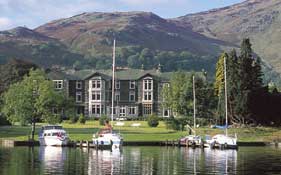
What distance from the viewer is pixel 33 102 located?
110 m

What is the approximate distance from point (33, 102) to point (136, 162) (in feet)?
140

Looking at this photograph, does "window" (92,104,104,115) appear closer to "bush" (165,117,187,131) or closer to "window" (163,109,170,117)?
"window" (163,109,170,117)

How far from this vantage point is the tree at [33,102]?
109 m

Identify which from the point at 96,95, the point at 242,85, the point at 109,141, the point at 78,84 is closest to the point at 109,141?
the point at 109,141

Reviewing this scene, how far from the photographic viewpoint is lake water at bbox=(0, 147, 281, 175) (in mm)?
61797

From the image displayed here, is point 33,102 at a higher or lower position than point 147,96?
lower

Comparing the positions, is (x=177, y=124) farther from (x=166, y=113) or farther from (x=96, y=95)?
(x=96, y=95)

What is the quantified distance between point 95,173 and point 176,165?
1230 centimetres

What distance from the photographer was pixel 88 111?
592ft

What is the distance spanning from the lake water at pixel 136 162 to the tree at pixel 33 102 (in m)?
19.7

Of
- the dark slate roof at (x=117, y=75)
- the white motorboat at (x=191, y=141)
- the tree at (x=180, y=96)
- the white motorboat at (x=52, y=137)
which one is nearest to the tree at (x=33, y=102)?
the white motorboat at (x=52, y=137)

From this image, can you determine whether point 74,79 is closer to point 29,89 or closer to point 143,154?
point 29,89

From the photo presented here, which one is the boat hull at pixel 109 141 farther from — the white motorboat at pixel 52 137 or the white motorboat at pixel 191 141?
the white motorboat at pixel 191 141

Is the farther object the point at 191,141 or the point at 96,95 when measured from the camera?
the point at 96,95
